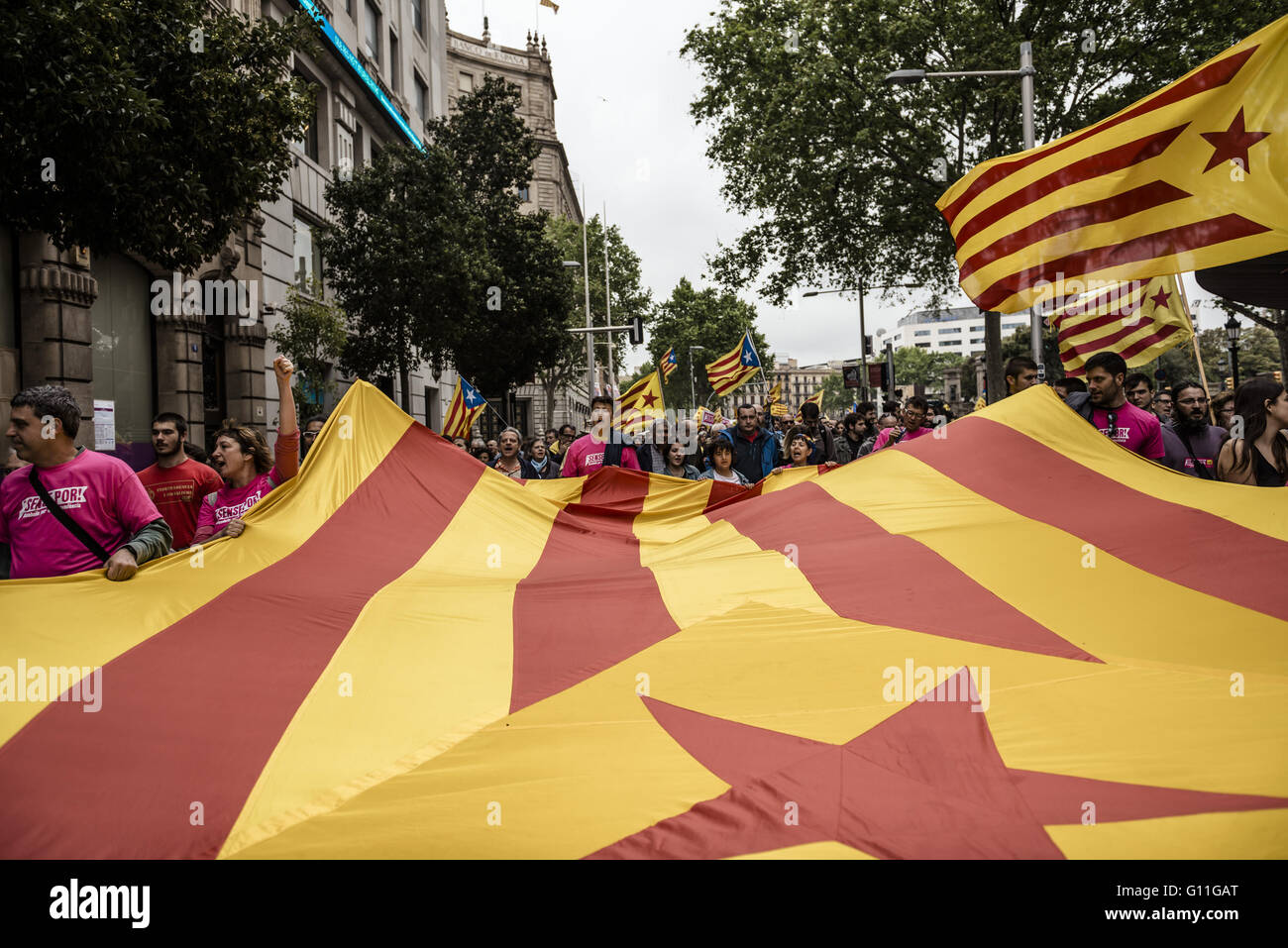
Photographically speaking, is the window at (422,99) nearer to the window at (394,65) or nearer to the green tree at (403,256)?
the window at (394,65)

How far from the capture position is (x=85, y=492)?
4258 mm

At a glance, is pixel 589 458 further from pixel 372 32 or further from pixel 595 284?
pixel 595 284

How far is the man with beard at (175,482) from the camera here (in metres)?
5.83

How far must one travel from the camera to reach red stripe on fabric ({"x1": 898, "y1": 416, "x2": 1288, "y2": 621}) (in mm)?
4141

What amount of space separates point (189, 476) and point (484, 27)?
65641 mm

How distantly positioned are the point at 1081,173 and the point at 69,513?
6.24 metres

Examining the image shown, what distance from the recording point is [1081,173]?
595 centimetres

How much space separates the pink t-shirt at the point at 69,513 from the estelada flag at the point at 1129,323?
8857 millimetres

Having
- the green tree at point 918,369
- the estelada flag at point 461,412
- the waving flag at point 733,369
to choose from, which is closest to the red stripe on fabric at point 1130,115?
the estelada flag at point 461,412

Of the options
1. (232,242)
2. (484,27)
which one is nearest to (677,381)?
(484,27)

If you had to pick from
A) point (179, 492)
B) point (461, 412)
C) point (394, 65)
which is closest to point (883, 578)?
point (179, 492)

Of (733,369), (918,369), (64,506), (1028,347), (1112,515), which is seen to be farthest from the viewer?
(918,369)
